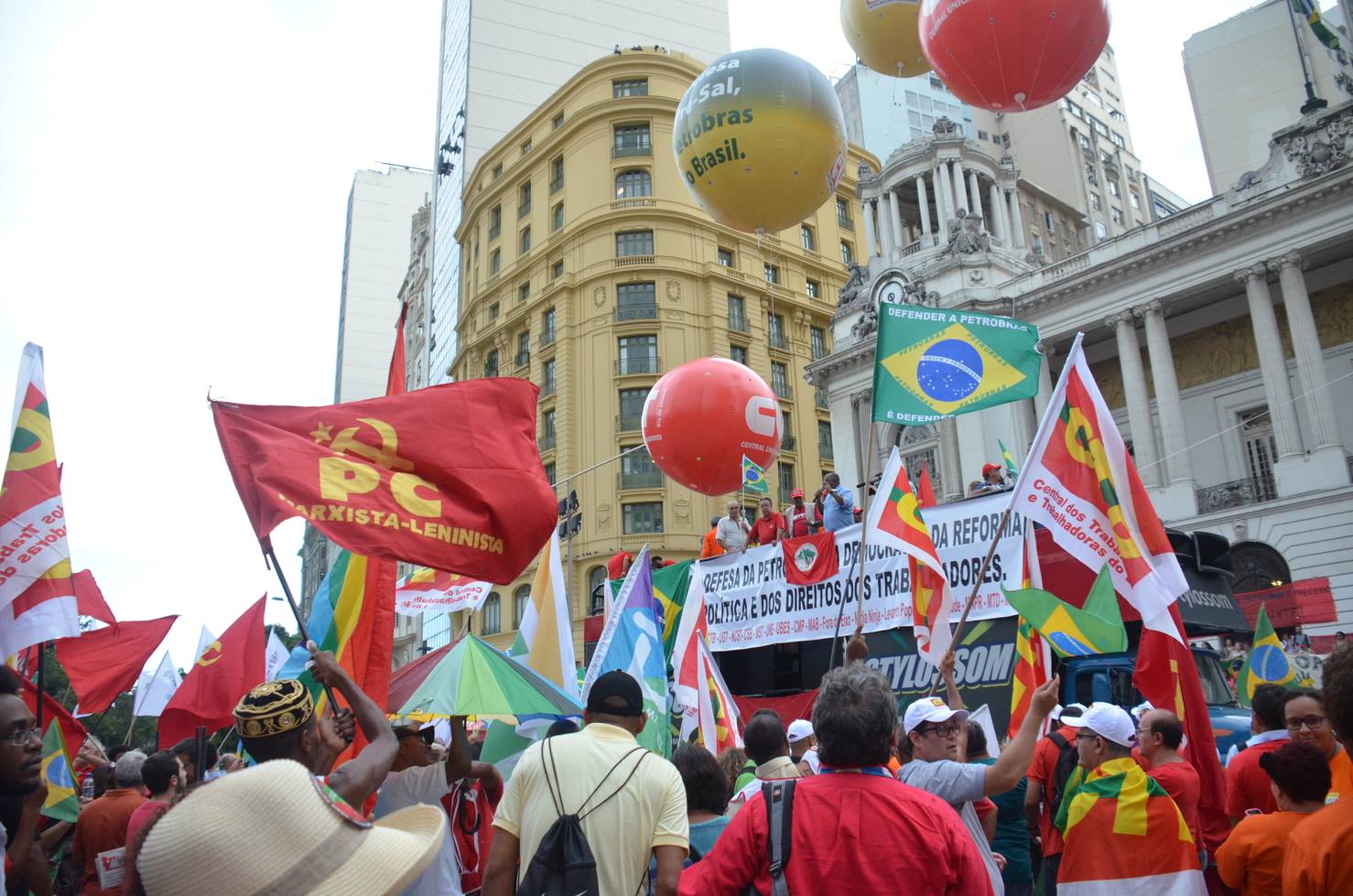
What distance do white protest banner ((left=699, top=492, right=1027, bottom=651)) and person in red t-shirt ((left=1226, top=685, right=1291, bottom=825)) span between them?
369 cm

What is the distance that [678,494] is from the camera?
3903 cm

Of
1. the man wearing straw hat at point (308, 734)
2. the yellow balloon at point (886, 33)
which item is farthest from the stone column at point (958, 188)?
the man wearing straw hat at point (308, 734)

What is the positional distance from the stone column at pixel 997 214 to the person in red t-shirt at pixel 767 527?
30.7 metres

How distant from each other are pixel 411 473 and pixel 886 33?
819cm

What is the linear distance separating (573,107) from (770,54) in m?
38.2

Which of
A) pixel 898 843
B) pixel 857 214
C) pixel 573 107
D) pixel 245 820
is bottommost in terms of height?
pixel 898 843

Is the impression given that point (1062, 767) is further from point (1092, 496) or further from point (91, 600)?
point (91, 600)

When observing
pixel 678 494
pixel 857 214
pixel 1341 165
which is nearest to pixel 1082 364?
pixel 1341 165

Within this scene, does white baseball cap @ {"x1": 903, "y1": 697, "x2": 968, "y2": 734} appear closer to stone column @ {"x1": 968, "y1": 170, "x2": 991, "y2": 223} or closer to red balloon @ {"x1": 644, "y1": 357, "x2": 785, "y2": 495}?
red balloon @ {"x1": 644, "y1": 357, "x2": 785, "y2": 495}

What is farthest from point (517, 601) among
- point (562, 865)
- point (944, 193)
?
point (562, 865)

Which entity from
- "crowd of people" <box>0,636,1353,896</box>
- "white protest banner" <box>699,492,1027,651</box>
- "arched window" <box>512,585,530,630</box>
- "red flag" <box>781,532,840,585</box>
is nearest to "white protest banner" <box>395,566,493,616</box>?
"white protest banner" <box>699,492,1027,651</box>

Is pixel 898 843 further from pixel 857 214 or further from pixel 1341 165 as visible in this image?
pixel 857 214

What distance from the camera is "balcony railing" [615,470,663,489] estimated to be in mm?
39250

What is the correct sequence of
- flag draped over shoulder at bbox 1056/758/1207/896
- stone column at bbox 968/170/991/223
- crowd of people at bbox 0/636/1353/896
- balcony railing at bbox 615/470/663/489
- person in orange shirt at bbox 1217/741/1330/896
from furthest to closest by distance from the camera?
1. stone column at bbox 968/170/991/223
2. balcony railing at bbox 615/470/663/489
3. flag draped over shoulder at bbox 1056/758/1207/896
4. person in orange shirt at bbox 1217/741/1330/896
5. crowd of people at bbox 0/636/1353/896
